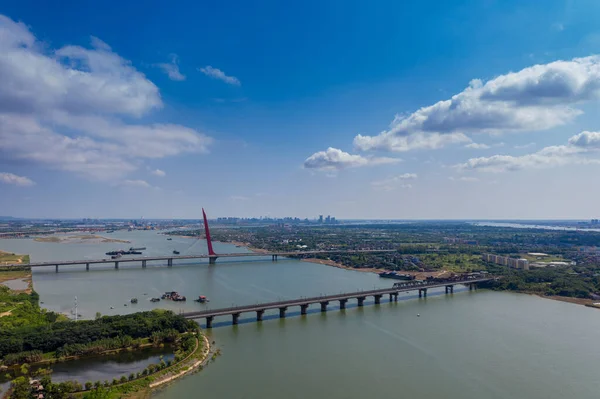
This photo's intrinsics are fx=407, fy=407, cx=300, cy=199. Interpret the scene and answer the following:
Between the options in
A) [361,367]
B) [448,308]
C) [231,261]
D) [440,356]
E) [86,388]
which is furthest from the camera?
[231,261]

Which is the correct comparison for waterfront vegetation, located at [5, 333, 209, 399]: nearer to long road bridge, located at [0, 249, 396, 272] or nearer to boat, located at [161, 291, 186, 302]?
boat, located at [161, 291, 186, 302]

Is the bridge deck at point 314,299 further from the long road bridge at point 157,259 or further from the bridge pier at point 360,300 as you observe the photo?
the long road bridge at point 157,259

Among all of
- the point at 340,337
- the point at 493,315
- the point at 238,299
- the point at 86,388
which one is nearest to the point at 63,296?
the point at 238,299

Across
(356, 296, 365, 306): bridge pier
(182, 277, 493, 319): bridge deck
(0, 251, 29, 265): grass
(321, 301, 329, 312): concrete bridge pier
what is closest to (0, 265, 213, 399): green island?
(182, 277, 493, 319): bridge deck

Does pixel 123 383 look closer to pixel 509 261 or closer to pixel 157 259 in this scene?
pixel 157 259

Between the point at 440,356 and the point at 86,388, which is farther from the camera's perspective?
the point at 440,356

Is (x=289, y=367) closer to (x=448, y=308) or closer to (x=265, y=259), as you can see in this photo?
(x=448, y=308)
